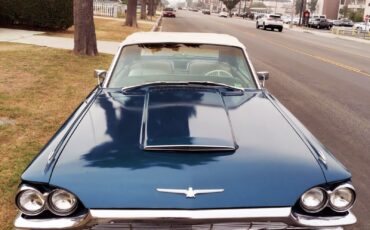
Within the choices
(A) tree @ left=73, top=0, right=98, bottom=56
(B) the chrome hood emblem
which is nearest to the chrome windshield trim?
(B) the chrome hood emblem

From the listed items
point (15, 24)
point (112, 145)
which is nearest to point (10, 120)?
point (112, 145)

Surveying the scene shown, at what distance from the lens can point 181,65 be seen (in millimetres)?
4547

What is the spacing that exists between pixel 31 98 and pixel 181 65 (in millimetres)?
4695

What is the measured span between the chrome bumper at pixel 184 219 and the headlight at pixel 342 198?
A: 6.9 inches

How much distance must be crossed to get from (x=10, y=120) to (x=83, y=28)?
8.56 m

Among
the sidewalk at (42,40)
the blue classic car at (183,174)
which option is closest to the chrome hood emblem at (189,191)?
the blue classic car at (183,174)

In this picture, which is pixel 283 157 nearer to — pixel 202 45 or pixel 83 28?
pixel 202 45

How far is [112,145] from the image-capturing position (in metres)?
2.82

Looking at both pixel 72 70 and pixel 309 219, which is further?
pixel 72 70

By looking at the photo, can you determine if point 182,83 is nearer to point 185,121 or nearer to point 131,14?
point 185,121

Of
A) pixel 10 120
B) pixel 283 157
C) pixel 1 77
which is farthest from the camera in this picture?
pixel 1 77

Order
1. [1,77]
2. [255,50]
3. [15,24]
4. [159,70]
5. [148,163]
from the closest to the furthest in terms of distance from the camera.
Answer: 1. [148,163]
2. [159,70]
3. [1,77]
4. [255,50]
5. [15,24]

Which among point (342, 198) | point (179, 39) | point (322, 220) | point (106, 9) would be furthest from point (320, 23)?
point (322, 220)

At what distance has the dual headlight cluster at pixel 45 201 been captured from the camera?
8.03ft
